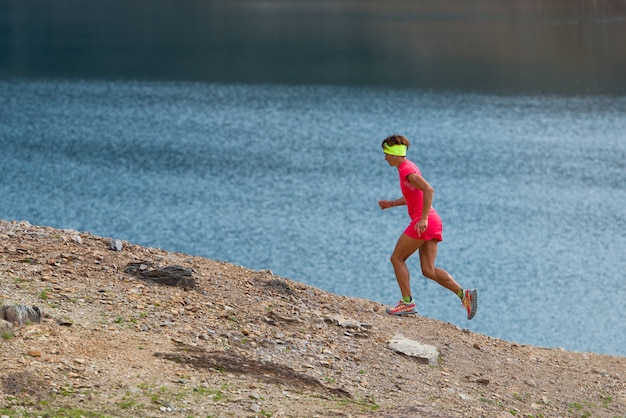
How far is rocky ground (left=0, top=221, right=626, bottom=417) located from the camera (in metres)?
7.20

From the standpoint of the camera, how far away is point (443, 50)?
2216 inches

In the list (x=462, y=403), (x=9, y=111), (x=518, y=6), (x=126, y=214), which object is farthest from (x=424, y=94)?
(x=518, y=6)

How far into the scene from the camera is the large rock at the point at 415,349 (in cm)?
911

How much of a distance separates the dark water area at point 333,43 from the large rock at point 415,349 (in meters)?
35.9

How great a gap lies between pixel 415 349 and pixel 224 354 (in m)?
2.08

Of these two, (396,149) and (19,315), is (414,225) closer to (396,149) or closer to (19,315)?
(396,149)

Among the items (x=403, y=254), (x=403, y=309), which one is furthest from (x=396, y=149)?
(x=403, y=309)

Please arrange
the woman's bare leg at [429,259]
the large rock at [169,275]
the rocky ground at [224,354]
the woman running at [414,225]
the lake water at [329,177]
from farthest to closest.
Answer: the lake water at [329,177] → the woman's bare leg at [429,259] → the woman running at [414,225] → the large rock at [169,275] → the rocky ground at [224,354]

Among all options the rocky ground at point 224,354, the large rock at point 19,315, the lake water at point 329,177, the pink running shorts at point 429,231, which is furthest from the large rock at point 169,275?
the lake water at point 329,177

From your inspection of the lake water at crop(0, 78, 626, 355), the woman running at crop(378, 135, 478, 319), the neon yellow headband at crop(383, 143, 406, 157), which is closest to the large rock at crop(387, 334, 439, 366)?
the woman running at crop(378, 135, 478, 319)

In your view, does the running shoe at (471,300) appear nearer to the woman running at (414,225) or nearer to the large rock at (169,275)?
the woman running at (414,225)

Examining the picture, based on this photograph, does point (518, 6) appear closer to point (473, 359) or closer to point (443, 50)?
point (443, 50)

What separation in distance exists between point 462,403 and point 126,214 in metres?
18.2

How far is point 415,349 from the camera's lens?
927 cm
